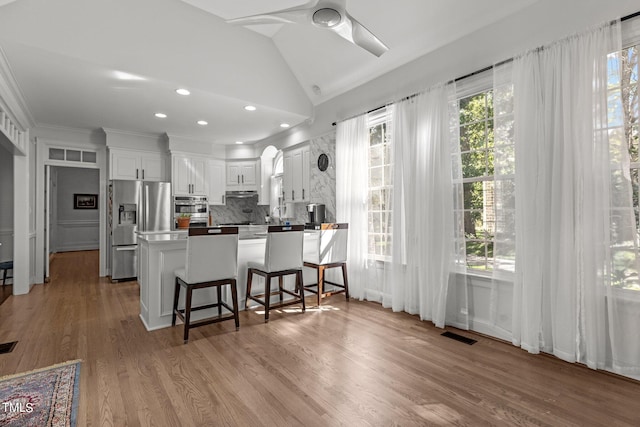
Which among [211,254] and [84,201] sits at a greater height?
[84,201]

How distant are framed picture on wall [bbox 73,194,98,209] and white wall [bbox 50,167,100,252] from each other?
9cm

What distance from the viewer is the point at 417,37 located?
11.6ft

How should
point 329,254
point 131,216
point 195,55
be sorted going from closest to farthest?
point 195,55 → point 329,254 → point 131,216

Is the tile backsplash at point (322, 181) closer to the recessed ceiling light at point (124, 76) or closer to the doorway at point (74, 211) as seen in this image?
the recessed ceiling light at point (124, 76)

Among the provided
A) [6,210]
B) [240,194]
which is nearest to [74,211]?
[6,210]

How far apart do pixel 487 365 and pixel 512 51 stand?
2608 millimetres

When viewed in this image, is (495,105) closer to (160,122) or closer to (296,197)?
(296,197)

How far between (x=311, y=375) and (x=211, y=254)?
4.64ft

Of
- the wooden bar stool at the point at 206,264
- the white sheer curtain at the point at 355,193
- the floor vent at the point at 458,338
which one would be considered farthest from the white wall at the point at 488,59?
the wooden bar stool at the point at 206,264

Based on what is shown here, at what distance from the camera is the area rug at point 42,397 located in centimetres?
179

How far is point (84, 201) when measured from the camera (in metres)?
10.1

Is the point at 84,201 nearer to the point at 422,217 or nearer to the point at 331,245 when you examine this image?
the point at 331,245

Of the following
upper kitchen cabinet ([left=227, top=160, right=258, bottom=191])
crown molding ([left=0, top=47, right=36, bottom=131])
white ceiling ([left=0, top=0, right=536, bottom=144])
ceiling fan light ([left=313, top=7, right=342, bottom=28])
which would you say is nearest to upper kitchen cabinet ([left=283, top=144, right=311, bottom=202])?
white ceiling ([left=0, top=0, right=536, bottom=144])

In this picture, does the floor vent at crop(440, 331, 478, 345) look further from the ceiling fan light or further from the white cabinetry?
the white cabinetry
